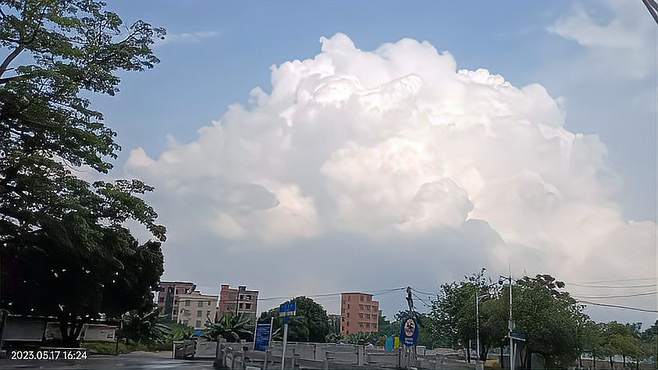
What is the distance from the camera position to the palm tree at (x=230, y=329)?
51.1m

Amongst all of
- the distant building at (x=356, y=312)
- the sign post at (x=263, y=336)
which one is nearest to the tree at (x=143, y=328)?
the sign post at (x=263, y=336)

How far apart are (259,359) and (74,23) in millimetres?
13015

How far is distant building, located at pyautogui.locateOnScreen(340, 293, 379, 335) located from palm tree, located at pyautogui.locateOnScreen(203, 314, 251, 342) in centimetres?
4061

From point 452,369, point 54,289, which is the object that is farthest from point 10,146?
point 452,369

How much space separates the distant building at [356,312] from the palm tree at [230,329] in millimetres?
40608

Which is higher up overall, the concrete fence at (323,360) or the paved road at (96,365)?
the concrete fence at (323,360)

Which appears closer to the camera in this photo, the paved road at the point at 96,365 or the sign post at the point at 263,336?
the sign post at the point at 263,336

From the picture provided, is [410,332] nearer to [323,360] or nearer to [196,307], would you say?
[323,360]

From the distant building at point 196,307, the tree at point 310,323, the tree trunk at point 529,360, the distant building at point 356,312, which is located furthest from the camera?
the distant building at point 196,307

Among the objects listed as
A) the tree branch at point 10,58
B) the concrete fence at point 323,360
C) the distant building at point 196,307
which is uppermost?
the tree branch at point 10,58

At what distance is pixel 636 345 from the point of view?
43.7 feet

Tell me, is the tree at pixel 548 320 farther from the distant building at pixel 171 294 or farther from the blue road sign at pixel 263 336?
the distant building at pixel 171 294

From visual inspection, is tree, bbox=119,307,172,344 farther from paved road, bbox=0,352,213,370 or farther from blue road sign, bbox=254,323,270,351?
blue road sign, bbox=254,323,270,351

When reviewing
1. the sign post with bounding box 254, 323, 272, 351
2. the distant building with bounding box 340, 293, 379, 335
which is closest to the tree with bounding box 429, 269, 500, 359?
the sign post with bounding box 254, 323, 272, 351
